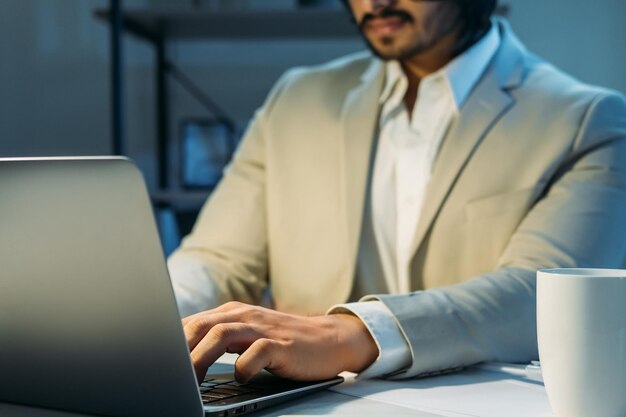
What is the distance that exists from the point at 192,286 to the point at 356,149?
0.35m

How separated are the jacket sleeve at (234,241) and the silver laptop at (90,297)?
67 cm

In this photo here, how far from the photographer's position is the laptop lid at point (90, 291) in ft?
1.75

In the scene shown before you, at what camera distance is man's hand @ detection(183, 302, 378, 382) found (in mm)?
687

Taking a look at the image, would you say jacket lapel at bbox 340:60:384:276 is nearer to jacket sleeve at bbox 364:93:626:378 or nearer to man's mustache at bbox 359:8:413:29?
man's mustache at bbox 359:8:413:29

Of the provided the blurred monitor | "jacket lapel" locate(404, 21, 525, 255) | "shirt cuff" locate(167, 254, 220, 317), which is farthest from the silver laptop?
the blurred monitor

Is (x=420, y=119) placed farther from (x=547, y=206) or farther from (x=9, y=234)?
(x=9, y=234)

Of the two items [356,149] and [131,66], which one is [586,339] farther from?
[131,66]

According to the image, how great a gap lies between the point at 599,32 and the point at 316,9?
2.85ft

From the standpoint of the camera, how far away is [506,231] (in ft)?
4.23

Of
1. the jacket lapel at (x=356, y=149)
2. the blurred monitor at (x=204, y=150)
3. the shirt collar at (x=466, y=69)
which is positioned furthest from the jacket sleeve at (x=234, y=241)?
the blurred monitor at (x=204, y=150)

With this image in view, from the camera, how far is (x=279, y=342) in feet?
2.32

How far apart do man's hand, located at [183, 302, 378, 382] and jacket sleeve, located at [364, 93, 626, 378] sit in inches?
2.3

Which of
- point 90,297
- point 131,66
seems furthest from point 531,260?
point 131,66

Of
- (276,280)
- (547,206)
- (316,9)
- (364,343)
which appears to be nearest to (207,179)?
(316,9)
